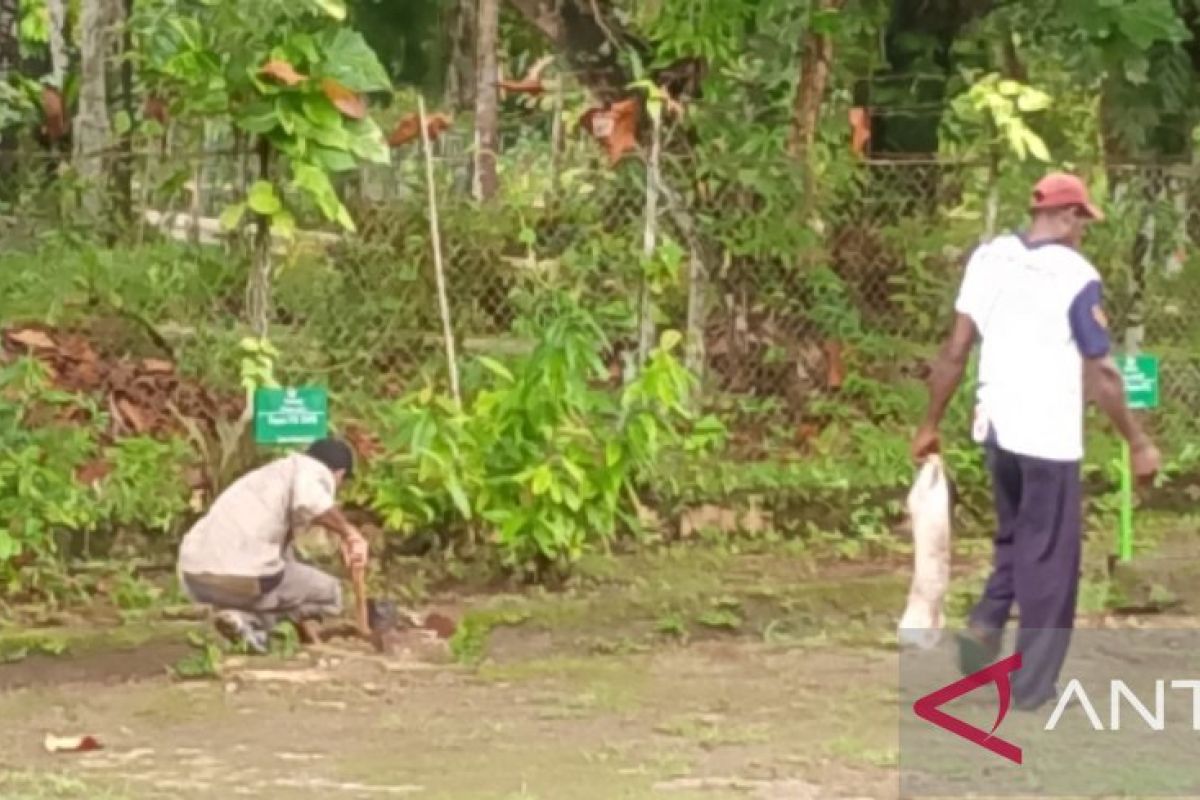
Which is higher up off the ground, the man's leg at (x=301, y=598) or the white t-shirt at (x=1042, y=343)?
the white t-shirt at (x=1042, y=343)

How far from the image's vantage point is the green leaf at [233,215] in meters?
8.98

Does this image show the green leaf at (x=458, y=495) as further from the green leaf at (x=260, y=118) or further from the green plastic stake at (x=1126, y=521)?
the green plastic stake at (x=1126, y=521)

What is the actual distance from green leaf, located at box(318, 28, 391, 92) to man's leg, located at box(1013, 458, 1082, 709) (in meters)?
3.10

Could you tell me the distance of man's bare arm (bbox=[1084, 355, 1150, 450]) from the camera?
7.08 metres

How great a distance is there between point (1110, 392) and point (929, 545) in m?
0.91

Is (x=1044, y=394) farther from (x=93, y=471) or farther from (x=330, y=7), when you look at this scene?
(x=93, y=471)

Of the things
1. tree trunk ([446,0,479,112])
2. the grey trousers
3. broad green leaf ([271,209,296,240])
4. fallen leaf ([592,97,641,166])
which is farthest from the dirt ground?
tree trunk ([446,0,479,112])

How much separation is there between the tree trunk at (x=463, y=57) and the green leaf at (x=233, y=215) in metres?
7.69

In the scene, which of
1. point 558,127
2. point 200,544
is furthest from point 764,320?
point 200,544

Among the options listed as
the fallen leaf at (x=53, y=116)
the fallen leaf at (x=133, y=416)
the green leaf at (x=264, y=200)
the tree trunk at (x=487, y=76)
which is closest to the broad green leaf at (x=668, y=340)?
the green leaf at (x=264, y=200)

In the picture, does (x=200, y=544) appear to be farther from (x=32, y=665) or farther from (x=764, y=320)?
(x=764, y=320)

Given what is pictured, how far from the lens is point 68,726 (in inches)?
290

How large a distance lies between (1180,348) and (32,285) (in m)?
5.83

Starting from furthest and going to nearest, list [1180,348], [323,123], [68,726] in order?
[1180,348]
[323,123]
[68,726]
